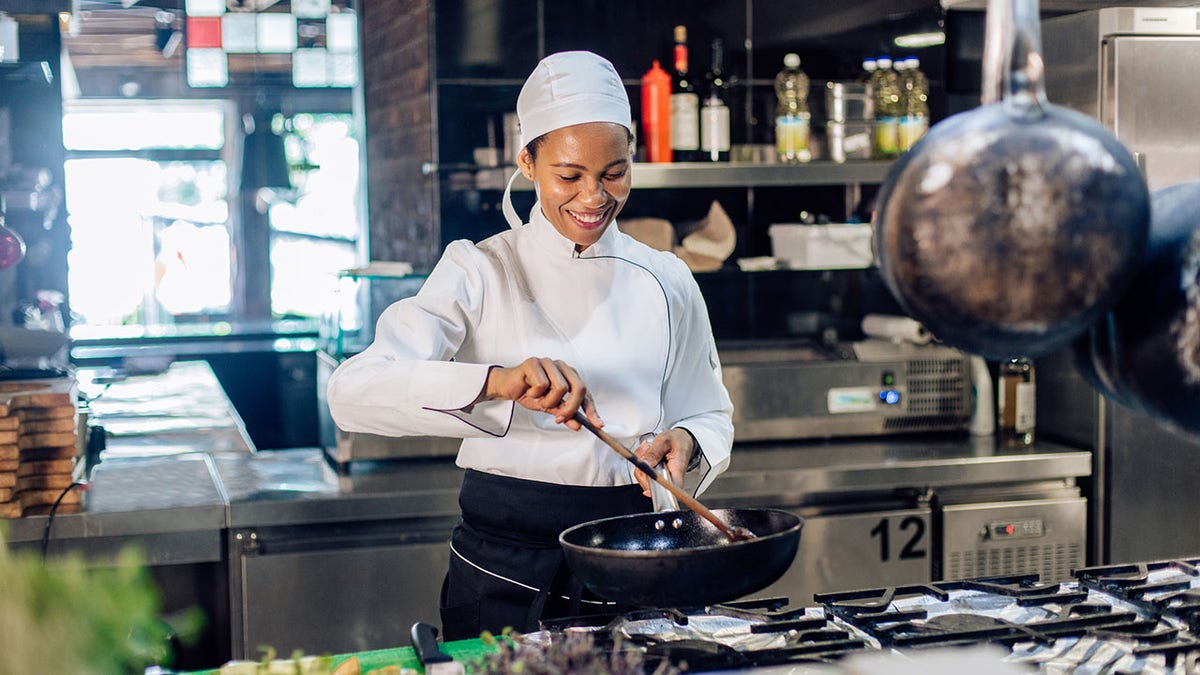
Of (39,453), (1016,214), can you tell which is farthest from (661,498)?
(39,453)

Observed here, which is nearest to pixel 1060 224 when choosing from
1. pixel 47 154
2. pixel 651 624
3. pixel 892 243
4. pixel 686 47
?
pixel 892 243

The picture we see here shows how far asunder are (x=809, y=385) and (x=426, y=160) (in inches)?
50.8

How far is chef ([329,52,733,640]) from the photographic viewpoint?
2020 millimetres

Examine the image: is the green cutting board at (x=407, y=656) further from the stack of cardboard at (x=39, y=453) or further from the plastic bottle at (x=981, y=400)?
the plastic bottle at (x=981, y=400)

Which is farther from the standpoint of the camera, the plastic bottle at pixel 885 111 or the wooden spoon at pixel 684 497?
the plastic bottle at pixel 885 111

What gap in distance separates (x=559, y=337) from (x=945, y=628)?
2.71 feet

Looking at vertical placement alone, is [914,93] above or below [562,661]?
above

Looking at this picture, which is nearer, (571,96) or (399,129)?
(571,96)

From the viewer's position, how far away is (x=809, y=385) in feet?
11.9

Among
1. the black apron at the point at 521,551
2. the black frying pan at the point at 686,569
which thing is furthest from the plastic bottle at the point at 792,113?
the black frying pan at the point at 686,569

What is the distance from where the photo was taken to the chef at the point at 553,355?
2.02 meters

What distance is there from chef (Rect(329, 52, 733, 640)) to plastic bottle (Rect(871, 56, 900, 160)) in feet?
5.78

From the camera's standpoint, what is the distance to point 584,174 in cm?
204

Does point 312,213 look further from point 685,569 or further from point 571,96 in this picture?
point 685,569
